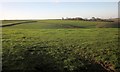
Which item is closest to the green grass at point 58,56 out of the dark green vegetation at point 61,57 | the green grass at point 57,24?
the dark green vegetation at point 61,57

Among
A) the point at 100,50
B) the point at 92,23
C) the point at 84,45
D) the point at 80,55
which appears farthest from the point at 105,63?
the point at 92,23

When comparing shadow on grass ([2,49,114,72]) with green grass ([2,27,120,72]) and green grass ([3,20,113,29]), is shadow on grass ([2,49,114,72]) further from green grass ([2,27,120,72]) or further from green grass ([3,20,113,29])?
green grass ([3,20,113,29])

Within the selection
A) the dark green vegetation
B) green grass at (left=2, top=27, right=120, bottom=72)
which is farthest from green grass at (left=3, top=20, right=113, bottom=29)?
green grass at (left=2, top=27, right=120, bottom=72)

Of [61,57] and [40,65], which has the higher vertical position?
[61,57]

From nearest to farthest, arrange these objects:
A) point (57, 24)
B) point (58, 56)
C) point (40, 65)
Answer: point (40, 65) → point (58, 56) → point (57, 24)

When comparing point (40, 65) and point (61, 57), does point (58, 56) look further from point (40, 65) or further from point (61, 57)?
point (40, 65)

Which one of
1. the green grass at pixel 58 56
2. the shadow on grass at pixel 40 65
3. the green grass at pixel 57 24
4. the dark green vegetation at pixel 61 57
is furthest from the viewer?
the green grass at pixel 57 24

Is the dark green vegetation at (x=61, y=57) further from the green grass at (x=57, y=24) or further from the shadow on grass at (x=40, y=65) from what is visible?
the green grass at (x=57, y=24)

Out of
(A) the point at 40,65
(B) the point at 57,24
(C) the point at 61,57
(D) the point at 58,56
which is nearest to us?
(A) the point at 40,65

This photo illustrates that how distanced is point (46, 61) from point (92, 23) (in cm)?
2699

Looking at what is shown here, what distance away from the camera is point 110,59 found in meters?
23.2

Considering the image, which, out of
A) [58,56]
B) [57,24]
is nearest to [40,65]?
[58,56]

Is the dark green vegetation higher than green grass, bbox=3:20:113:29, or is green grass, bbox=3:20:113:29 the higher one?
green grass, bbox=3:20:113:29

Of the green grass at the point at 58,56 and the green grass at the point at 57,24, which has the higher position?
the green grass at the point at 57,24
